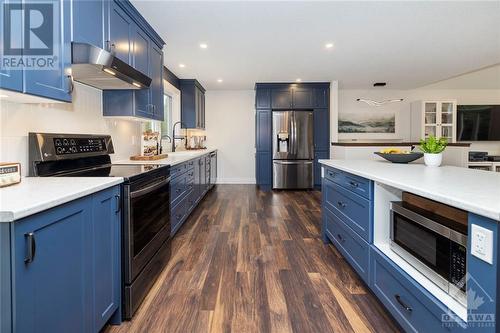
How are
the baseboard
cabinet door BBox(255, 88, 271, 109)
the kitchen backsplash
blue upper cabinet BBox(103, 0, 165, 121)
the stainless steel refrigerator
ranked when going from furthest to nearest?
the baseboard < cabinet door BBox(255, 88, 271, 109) < the stainless steel refrigerator < blue upper cabinet BBox(103, 0, 165, 121) < the kitchen backsplash

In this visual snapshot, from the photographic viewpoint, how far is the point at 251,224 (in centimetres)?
374

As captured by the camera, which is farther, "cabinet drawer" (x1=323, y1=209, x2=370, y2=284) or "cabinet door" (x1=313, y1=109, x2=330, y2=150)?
"cabinet door" (x1=313, y1=109, x2=330, y2=150)

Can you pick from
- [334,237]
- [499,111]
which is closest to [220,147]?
[334,237]

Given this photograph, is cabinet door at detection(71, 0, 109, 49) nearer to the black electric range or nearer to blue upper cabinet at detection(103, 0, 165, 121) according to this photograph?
blue upper cabinet at detection(103, 0, 165, 121)

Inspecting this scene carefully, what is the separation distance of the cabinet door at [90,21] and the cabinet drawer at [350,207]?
7.24 ft

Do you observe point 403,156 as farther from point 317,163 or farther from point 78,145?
point 317,163

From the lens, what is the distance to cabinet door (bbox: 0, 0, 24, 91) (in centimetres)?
126

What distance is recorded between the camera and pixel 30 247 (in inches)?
38.5

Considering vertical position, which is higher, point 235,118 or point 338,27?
point 338,27

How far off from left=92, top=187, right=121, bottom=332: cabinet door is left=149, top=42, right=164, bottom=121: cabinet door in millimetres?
1917

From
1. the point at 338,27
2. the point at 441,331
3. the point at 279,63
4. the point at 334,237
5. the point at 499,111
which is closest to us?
the point at 441,331

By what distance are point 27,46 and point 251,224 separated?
2.92 metres

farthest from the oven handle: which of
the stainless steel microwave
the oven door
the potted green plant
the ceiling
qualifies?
the potted green plant

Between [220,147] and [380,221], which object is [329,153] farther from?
[380,221]
